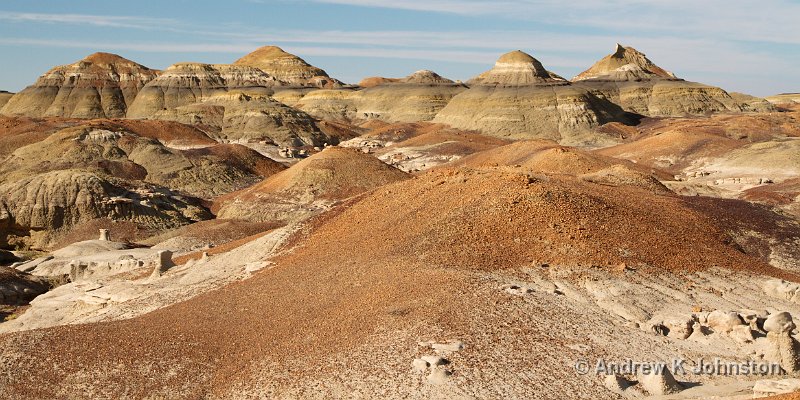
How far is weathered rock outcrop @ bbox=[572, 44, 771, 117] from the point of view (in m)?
111

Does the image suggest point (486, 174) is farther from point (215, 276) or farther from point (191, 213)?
point (191, 213)

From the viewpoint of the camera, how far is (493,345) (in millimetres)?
14875

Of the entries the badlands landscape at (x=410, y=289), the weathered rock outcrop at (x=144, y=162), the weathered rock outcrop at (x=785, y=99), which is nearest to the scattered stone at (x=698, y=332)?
the badlands landscape at (x=410, y=289)

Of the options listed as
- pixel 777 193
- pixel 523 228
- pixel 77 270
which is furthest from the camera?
pixel 777 193

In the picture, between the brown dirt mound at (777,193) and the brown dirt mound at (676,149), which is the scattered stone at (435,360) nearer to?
the brown dirt mound at (777,193)

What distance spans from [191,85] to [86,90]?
18710 millimetres

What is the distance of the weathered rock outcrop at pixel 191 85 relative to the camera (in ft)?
416

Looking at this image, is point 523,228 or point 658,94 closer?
point 523,228

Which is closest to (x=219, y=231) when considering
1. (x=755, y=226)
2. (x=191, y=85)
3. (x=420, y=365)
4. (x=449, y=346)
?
(x=755, y=226)

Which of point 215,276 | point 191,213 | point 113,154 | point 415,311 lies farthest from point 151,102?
point 415,311

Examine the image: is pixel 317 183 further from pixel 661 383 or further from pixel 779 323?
pixel 661 383

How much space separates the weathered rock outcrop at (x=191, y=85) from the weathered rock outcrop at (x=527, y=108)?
152ft

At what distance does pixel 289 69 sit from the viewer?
6255 inches

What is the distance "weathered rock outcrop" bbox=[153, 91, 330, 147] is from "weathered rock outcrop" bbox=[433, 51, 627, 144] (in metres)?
19.5
